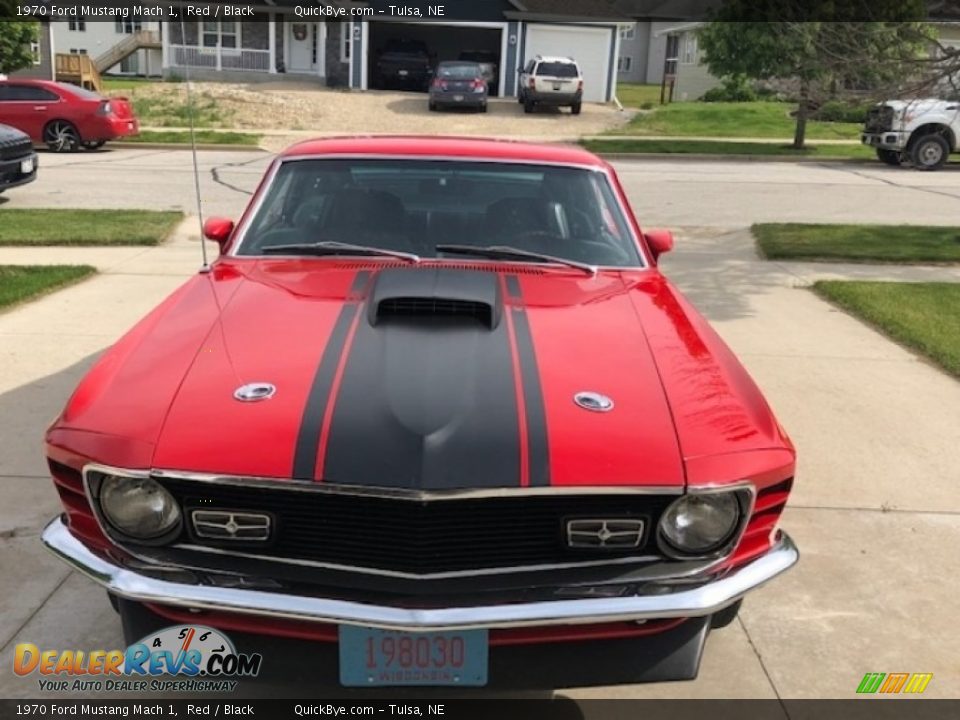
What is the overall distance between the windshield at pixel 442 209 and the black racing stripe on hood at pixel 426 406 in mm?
835

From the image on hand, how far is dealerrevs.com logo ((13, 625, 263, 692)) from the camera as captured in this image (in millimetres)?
2480

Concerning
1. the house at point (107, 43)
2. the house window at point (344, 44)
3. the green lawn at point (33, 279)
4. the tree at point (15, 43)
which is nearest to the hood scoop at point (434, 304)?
the green lawn at point (33, 279)

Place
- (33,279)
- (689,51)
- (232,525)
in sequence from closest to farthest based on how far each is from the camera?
(232,525) → (33,279) → (689,51)

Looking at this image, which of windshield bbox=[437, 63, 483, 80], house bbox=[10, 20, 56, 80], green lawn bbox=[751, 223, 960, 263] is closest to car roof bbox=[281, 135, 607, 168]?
green lawn bbox=[751, 223, 960, 263]

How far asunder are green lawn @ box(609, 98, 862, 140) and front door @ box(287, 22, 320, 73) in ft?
50.5

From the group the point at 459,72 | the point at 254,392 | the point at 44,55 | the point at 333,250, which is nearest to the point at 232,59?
the point at 44,55

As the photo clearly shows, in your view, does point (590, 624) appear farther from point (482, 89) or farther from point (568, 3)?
point (568, 3)

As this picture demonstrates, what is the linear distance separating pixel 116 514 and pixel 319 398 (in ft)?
1.97

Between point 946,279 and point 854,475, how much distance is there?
5475mm

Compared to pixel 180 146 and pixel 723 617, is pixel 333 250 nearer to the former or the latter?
pixel 723 617

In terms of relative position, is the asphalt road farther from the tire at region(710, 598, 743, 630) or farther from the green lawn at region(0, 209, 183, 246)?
the tire at region(710, 598, 743, 630)

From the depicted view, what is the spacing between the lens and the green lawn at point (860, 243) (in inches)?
401

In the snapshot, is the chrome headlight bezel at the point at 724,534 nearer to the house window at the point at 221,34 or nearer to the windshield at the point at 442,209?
the windshield at the point at 442,209

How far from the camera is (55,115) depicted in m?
19.2
